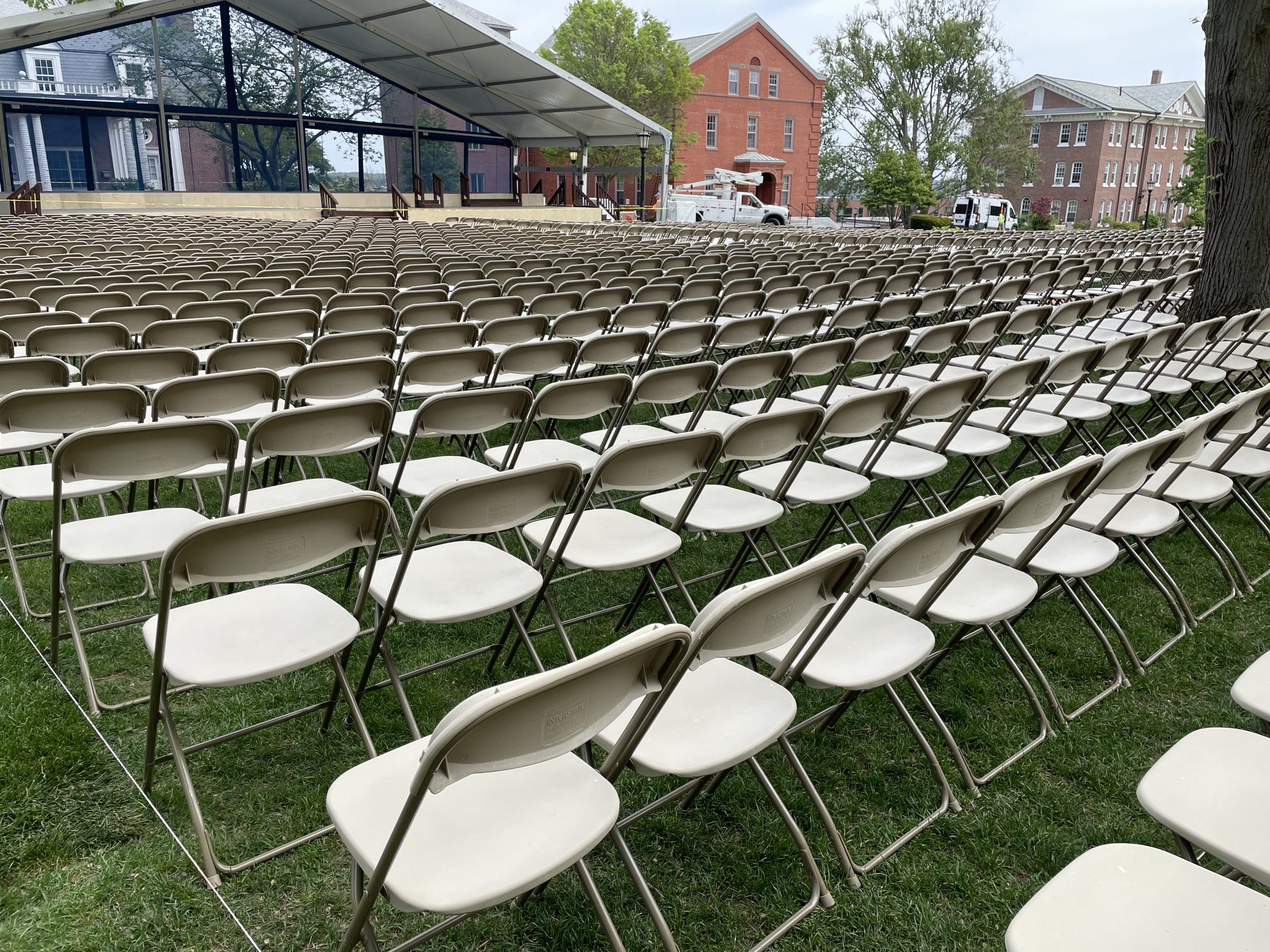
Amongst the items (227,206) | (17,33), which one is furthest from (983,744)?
(17,33)

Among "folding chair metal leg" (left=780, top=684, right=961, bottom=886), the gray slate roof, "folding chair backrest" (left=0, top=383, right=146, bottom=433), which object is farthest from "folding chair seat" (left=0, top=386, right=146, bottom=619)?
the gray slate roof

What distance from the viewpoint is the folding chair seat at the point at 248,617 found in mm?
2059

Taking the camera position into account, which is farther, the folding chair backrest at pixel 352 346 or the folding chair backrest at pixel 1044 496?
the folding chair backrest at pixel 352 346

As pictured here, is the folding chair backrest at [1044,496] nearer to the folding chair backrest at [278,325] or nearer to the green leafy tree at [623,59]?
the folding chair backrest at [278,325]

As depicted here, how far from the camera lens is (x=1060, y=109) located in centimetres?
6316

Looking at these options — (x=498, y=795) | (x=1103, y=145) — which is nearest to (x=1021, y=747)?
(x=498, y=795)

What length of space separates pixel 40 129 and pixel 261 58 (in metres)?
8.36

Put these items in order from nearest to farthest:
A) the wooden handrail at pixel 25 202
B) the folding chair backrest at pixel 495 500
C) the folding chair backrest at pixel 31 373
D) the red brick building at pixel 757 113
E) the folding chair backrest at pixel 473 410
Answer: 1. the folding chair backrest at pixel 495 500
2. the folding chair backrest at pixel 473 410
3. the folding chair backrest at pixel 31 373
4. the wooden handrail at pixel 25 202
5. the red brick building at pixel 757 113

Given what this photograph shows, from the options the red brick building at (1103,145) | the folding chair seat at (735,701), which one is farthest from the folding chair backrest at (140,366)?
the red brick building at (1103,145)

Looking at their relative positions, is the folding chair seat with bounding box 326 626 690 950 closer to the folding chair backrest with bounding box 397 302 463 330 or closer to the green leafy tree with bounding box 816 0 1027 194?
the folding chair backrest with bounding box 397 302 463 330

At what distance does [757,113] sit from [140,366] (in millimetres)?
55418

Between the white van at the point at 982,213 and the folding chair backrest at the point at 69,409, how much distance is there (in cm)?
4845

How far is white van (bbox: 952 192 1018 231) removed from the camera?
47.8 m

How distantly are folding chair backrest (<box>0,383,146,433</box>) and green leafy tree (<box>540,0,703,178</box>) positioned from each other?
4414cm
